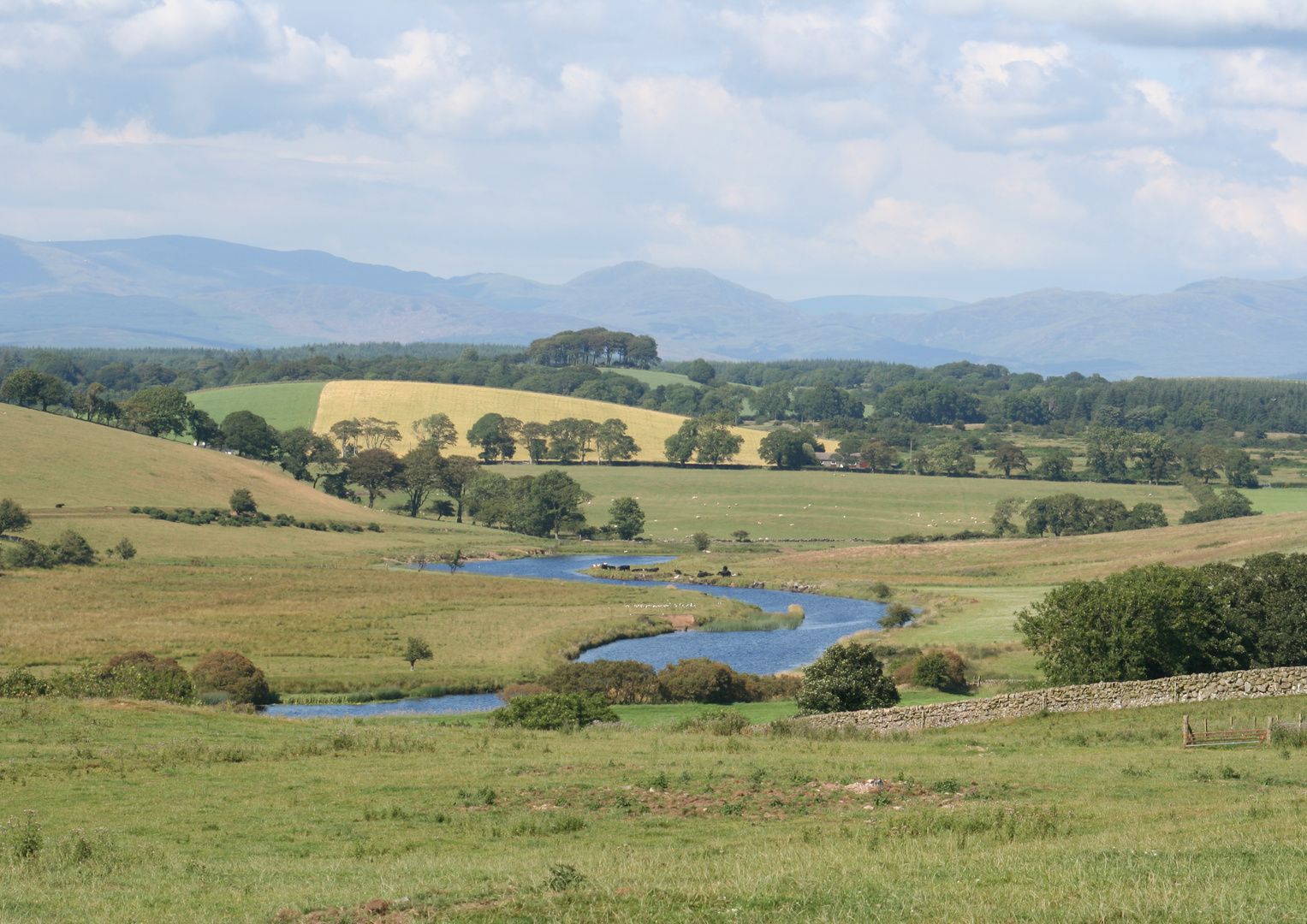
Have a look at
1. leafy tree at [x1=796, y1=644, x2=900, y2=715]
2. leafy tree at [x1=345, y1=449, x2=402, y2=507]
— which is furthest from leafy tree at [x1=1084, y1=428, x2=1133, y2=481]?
leafy tree at [x1=796, y1=644, x2=900, y2=715]

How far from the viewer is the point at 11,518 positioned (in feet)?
294

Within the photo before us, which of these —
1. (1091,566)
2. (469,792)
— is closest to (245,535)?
(1091,566)

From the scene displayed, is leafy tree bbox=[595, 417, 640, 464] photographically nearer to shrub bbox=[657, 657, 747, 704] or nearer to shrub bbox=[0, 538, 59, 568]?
shrub bbox=[0, 538, 59, 568]

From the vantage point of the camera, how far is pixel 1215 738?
89.9ft

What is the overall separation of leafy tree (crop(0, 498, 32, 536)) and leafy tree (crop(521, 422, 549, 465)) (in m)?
94.0

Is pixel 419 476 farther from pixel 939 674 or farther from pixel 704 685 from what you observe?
pixel 939 674

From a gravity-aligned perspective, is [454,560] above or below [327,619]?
below

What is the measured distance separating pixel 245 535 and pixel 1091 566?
79.2 m

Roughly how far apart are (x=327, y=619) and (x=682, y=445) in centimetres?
11616

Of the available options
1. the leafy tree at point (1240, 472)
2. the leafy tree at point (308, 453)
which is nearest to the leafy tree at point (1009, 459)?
the leafy tree at point (1240, 472)

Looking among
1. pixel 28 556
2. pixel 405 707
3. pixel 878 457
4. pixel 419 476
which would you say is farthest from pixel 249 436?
pixel 405 707

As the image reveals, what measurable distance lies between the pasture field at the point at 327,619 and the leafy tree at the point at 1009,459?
98.5 m

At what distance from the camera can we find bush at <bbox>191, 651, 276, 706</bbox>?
151ft

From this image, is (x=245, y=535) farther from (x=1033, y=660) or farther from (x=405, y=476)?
(x=1033, y=660)
